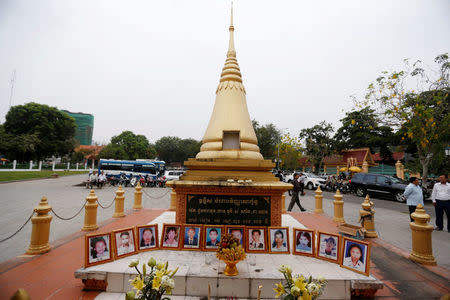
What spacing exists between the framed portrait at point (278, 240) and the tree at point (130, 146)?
46.1 meters

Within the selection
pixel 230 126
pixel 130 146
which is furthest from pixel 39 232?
pixel 130 146

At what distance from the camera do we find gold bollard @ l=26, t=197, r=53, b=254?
14.1ft

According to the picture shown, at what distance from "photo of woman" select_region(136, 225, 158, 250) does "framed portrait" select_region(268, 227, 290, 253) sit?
7.35 feet

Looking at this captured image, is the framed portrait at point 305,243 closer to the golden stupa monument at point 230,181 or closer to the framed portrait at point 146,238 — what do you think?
the golden stupa monument at point 230,181

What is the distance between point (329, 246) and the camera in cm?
370

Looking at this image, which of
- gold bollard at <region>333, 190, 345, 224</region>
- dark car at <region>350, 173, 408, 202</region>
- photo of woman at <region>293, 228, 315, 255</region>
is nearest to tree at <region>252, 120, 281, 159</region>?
dark car at <region>350, 173, 408, 202</region>

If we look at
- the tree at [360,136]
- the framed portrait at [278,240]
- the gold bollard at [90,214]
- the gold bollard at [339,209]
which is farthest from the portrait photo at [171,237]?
the tree at [360,136]

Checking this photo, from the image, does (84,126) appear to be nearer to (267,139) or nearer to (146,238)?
(267,139)

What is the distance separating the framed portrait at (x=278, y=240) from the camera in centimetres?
388

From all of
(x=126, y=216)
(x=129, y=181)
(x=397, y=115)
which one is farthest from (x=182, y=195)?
(x=129, y=181)

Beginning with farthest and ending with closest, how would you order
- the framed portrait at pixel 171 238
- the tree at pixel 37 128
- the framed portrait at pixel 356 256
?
the tree at pixel 37 128, the framed portrait at pixel 171 238, the framed portrait at pixel 356 256

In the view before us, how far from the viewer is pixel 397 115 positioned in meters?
13.3

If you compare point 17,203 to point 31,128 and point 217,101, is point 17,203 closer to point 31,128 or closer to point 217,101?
point 217,101

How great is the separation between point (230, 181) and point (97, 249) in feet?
8.76
